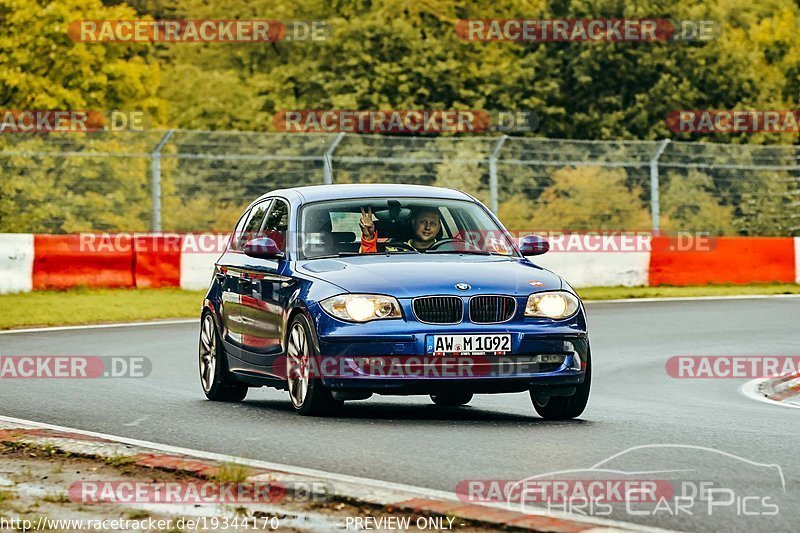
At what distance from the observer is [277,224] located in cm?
1225

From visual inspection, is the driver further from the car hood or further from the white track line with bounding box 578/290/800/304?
the white track line with bounding box 578/290/800/304

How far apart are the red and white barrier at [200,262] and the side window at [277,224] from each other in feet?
41.0

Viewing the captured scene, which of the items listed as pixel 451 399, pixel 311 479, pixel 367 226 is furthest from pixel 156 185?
pixel 311 479

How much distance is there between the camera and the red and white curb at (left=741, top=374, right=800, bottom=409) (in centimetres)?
1341

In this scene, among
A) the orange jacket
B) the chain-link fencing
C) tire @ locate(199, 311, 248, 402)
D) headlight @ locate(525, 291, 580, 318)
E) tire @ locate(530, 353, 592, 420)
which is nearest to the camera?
headlight @ locate(525, 291, 580, 318)

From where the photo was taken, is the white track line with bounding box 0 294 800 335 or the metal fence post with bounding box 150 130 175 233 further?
the metal fence post with bounding box 150 130 175 233

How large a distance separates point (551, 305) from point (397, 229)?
1438 millimetres

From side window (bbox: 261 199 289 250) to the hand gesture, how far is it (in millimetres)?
603

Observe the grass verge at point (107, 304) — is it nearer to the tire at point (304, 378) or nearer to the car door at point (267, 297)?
the car door at point (267, 297)

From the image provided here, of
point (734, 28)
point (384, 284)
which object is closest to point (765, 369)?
point (384, 284)

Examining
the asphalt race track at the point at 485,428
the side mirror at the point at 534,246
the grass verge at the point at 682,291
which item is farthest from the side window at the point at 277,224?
the grass verge at the point at 682,291

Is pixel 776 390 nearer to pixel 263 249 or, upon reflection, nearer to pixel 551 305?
pixel 551 305

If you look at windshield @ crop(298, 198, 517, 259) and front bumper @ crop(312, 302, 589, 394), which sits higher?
windshield @ crop(298, 198, 517, 259)
